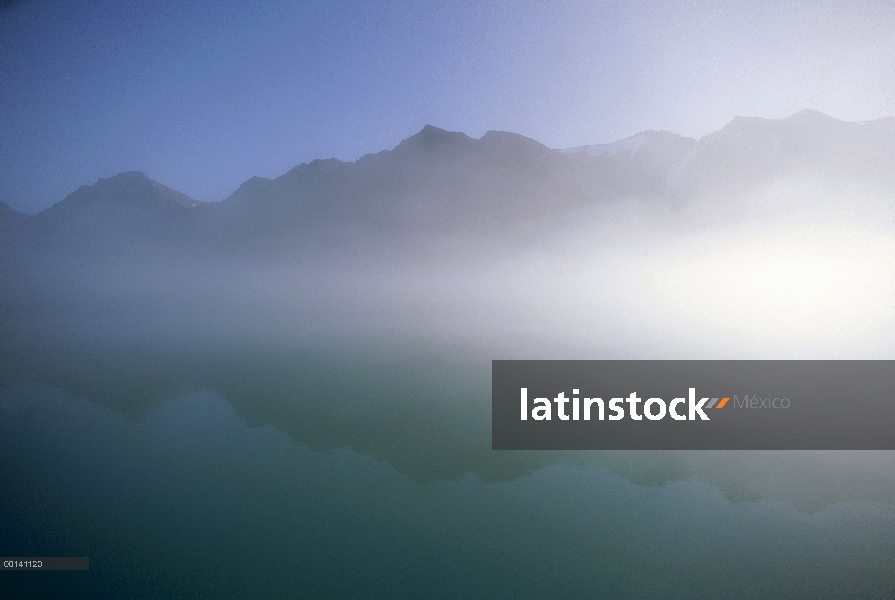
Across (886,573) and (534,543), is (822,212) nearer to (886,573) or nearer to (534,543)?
(886,573)

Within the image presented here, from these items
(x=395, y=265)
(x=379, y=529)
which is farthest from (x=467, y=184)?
(x=379, y=529)

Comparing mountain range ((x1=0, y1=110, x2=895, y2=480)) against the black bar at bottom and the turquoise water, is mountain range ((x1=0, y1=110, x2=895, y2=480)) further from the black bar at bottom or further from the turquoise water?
the black bar at bottom

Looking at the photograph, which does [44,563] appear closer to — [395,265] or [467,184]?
[395,265]

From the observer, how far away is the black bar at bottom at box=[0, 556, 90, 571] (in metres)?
2.81

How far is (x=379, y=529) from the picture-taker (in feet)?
10.9

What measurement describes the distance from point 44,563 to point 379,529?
9.45ft

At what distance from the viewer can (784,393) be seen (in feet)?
13.7

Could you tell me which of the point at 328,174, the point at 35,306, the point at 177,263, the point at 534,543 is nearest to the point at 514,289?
the point at 534,543

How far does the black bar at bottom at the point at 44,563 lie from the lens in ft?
9.21

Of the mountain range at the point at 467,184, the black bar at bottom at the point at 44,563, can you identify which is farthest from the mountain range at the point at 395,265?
the black bar at bottom at the point at 44,563

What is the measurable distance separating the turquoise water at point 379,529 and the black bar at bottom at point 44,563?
0.21ft

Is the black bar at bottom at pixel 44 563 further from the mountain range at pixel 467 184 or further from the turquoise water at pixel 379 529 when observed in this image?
the mountain range at pixel 467 184

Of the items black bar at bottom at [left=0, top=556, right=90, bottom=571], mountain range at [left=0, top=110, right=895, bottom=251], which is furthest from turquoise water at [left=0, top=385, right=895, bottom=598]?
mountain range at [left=0, top=110, right=895, bottom=251]

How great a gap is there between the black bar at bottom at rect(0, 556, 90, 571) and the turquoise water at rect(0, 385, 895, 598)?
6 cm
